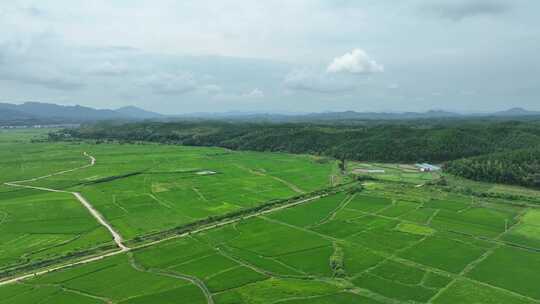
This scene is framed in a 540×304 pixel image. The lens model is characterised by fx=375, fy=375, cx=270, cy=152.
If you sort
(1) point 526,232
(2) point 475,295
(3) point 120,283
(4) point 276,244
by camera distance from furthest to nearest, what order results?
(1) point 526,232 → (4) point 276,244 → (3) point 120,283 → (2) point 475,295

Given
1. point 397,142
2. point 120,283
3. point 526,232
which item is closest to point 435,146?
point 397,142

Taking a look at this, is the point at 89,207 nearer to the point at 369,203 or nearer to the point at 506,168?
the point at 369,203

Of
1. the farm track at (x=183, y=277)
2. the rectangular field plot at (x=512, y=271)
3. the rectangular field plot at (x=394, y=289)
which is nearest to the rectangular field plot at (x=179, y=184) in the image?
the farm track at (x=183, y=277)

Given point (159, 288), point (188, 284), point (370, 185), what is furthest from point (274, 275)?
point (370, 185)

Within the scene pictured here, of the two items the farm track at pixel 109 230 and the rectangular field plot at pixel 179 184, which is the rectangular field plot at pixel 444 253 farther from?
the rectangular field plot at pixel 179 184

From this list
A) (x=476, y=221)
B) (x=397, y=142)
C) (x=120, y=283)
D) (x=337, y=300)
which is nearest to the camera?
(x=337, y=300)

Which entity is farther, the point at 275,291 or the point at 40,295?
the point at 275,291
